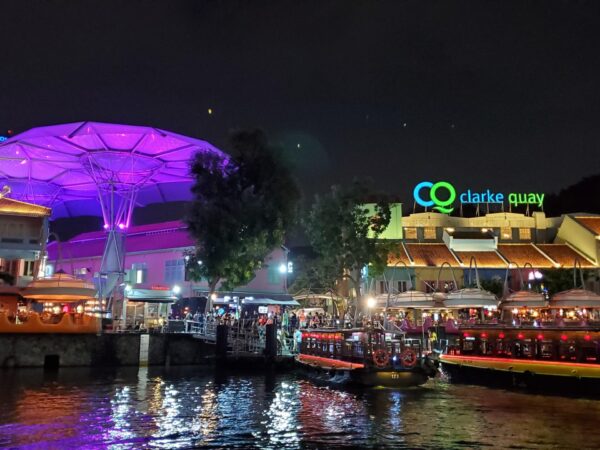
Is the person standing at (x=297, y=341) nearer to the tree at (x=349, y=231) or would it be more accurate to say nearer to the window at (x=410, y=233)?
the tree at (x=349, y=231)

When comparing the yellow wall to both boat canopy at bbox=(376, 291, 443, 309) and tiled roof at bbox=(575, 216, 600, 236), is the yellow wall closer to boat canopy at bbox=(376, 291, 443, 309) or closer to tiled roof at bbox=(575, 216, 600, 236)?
tiled roof at bbox=(575, 216, 600, 236)

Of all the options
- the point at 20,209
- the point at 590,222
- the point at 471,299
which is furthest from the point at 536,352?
the point at 20,209

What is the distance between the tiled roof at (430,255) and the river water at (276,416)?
28970 mm

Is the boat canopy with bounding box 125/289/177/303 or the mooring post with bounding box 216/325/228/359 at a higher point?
the boat canopy with bounding box 125/289/177/303

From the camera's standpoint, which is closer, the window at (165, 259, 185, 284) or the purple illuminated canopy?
the purple illuminated canopy

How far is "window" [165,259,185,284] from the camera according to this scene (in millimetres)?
49375

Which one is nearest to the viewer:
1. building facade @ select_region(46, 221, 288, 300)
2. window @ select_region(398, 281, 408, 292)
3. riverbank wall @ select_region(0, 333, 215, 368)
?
riverbank wall @ select_region(0, 333, 215, 368)

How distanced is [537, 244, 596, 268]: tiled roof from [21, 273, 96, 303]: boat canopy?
44.6 metres

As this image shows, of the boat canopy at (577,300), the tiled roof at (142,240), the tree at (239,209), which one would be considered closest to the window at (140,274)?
the tiled roof at (142,240)

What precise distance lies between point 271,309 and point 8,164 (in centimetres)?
2703

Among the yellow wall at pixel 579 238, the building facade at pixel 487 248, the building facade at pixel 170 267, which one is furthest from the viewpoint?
the yellow wall at pixel 579 238

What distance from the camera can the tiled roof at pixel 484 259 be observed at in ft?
187

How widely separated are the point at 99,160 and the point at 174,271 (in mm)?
11361

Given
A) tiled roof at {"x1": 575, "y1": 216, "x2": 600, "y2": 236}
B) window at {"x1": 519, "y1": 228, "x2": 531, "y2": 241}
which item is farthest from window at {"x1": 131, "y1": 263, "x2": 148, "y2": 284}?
tiled roof at {"x1": 575, "y1": 216, "x2": 600, "y2": 236}
